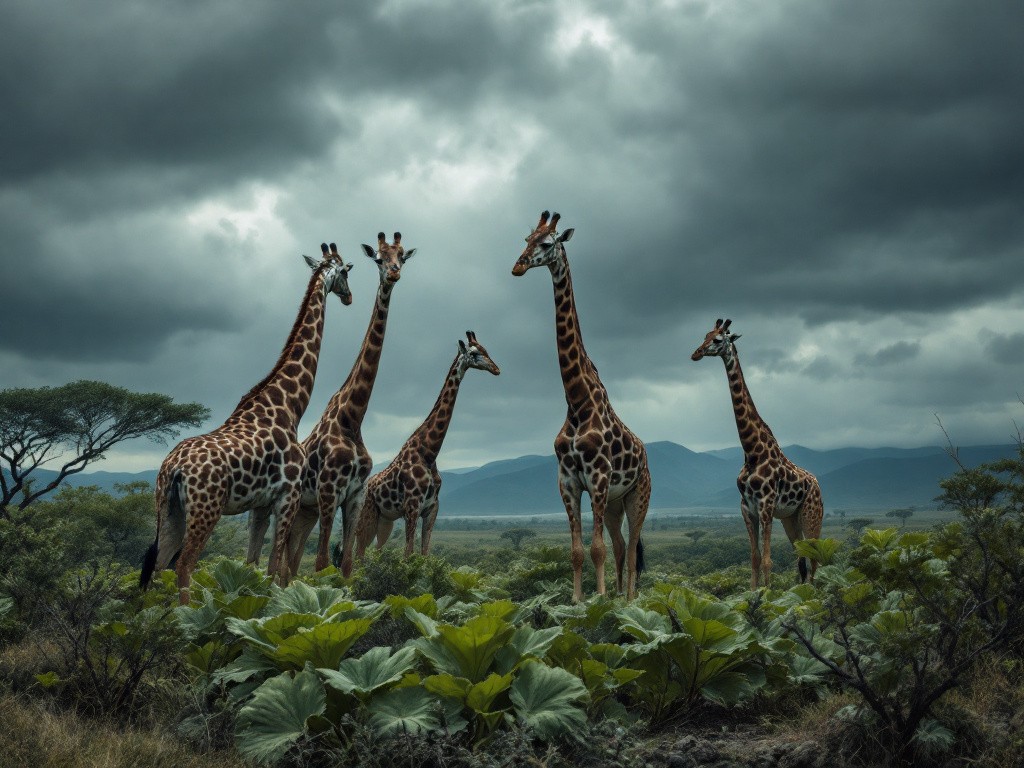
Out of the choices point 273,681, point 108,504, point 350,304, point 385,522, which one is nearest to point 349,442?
point 350,304

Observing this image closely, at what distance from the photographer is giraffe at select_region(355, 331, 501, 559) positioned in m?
13.8

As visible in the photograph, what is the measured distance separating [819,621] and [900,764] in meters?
2.31

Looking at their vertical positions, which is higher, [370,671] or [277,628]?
[277,628]

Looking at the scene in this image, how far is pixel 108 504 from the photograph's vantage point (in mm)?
38969

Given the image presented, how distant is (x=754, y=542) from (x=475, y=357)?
225 inches

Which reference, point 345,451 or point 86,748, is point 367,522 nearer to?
point 345,451

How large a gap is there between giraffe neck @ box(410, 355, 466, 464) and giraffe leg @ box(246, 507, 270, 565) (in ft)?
13.5

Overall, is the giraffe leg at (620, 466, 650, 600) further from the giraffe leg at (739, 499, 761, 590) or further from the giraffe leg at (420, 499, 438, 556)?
the giraffe leg at (420, 499, 438, 556)

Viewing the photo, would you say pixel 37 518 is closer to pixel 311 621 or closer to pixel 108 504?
pixel 311 621

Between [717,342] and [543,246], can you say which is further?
[717,342]

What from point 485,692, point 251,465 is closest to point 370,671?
point 485,692

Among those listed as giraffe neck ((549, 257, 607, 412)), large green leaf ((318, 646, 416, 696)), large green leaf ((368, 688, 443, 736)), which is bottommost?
large green leaf ((368, 688, 443, 736))

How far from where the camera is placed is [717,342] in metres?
13.4

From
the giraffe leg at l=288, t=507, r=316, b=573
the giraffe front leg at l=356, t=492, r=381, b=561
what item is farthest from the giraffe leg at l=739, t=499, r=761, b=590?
the giraffe leg at l=288, t=507, r=316, b=573
